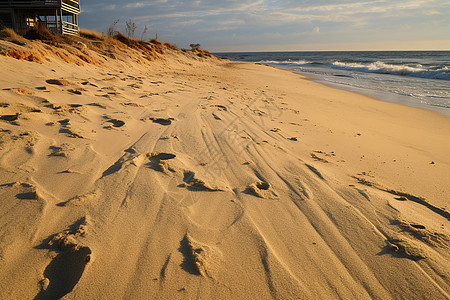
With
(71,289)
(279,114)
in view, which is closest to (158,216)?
(71,289)

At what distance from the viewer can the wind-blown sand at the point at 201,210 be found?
1.25m

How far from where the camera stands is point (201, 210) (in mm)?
1760

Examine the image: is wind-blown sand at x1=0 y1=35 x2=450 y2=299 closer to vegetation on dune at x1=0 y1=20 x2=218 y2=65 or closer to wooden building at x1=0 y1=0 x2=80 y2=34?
vegetation on dune at x1=0 y1=20 x2=218 y2=65

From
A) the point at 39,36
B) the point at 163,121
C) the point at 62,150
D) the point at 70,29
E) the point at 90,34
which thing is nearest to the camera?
the point at 62,150

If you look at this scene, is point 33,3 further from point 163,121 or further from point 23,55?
point 163,121

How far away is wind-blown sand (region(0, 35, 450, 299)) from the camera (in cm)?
125

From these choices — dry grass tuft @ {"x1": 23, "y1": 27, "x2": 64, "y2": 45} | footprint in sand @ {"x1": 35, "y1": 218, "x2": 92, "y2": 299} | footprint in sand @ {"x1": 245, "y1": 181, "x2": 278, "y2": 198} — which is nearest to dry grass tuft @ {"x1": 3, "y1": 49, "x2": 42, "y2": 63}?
dry grass tuft @ {"x1": 23, "y1": 27, "x2": 64, "y2": 45}

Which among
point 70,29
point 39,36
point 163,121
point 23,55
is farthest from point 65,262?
point 70,29

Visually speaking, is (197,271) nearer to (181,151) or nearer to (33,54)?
(181,151)

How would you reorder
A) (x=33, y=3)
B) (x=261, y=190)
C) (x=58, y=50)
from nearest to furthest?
(x=261, y=190) → (x=58, y=50) → (x=33, y=3)

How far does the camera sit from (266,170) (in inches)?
97.4

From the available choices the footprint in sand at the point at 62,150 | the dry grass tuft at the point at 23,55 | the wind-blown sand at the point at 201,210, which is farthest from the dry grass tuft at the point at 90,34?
the footprint in sand at the point at 62,150

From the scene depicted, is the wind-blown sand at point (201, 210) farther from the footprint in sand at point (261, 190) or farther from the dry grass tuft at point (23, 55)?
the dry grass tuft at point (23, 55)

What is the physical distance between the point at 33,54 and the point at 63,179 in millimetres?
4729
